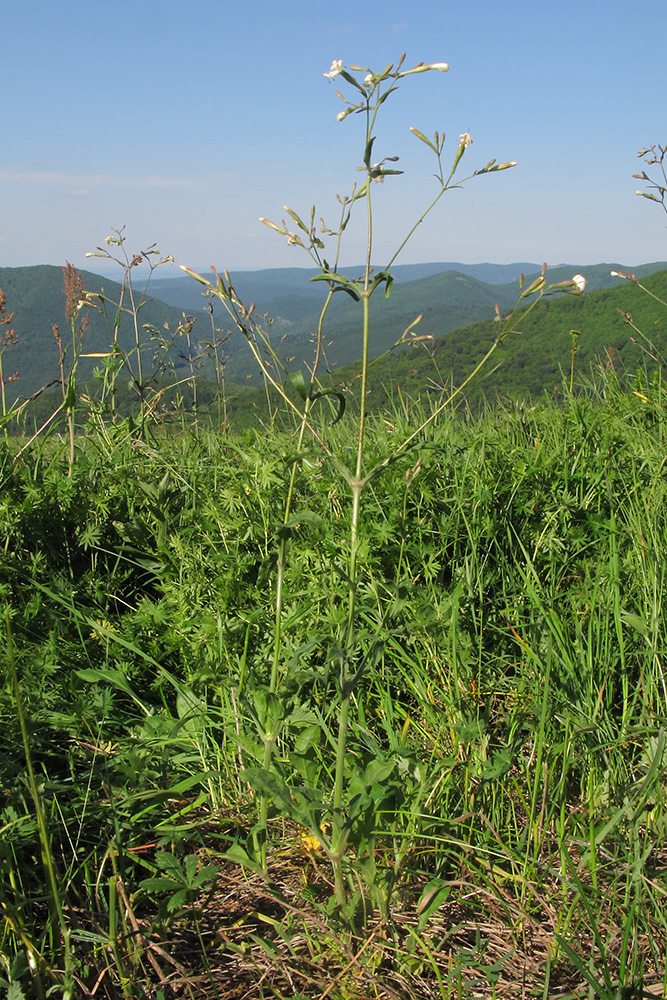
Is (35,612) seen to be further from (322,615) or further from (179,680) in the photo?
(322,615)

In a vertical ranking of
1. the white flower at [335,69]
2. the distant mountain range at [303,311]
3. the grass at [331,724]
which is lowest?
the grass at [331,724]

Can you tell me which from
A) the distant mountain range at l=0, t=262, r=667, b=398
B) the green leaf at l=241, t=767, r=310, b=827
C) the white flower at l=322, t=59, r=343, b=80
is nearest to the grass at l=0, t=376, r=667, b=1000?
the green leaf at l=241, t=767, r=310, b=827

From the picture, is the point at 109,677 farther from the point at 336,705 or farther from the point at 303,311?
the point at 303,311

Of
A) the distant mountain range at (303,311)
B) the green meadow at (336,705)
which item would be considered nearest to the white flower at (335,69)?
the green meadow at (336,705)

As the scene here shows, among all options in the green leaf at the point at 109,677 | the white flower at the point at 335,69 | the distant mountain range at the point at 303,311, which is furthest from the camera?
the distant mountain range at the point at 303,311

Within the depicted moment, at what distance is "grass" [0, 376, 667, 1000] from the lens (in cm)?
125

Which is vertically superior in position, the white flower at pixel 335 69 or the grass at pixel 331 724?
the white flower at pixel 335 69

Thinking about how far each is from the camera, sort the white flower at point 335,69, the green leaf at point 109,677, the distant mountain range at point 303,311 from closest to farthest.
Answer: the white flower at point 335,69
the green leaf at point 109,677
the distant mountain range at point 303,311

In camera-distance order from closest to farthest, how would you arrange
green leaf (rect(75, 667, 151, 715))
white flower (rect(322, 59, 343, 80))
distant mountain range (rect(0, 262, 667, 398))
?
white flower (rect(322, 59, 343, 80))
green leaf (rect(75, 667, 151, 715))
distant mountain range (rect(0, 262, 667, 398))

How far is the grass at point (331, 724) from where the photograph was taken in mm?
1246

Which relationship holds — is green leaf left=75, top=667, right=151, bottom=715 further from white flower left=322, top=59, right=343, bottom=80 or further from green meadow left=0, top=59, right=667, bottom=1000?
white flower left=322, top=59, right=343, bottom=80

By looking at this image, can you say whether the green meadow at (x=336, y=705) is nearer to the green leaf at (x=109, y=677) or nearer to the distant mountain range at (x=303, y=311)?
the green leaf at (x=109, y=677)

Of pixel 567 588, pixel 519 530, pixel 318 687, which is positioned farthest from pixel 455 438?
pixel 318 687

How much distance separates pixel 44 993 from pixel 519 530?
5.90 ft
